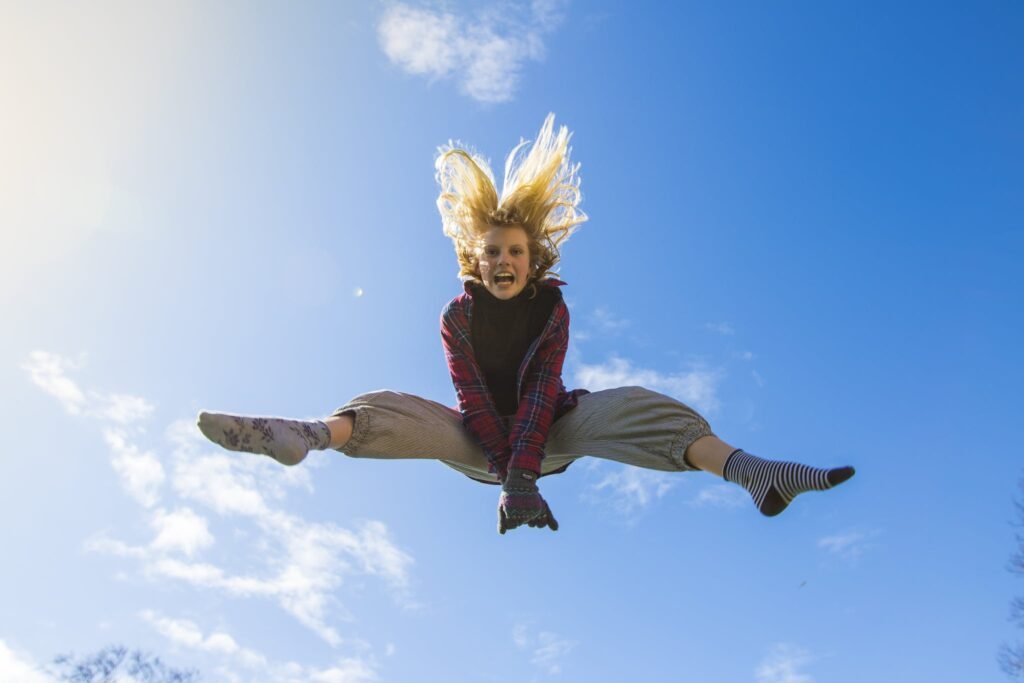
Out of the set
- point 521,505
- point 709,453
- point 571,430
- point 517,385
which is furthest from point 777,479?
point 517,385

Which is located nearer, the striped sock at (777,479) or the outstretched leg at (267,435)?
the striped sock at (777,479)

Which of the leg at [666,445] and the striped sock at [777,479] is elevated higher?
the leg at [666,445]

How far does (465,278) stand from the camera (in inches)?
206

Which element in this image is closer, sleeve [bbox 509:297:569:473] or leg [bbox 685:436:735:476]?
leg [bbox 685:436:735:476]

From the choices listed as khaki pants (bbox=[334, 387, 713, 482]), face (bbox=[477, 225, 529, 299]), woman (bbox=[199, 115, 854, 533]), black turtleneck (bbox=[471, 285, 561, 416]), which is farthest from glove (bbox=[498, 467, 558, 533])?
face (bbox=[477, 225, 529, 299])

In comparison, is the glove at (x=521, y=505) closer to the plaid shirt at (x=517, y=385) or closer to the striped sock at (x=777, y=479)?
the plaid shirt at (x=517, y=385)

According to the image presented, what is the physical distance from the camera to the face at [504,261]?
4996 millimetres

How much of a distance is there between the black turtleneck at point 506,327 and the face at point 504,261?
75 millimetres

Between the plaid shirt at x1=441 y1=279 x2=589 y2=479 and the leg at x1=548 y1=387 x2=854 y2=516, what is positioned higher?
the plaid shirt at x1=441 y1=279 x2=589 y2=479

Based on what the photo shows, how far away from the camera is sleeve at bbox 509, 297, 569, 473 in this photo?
4.66 metres

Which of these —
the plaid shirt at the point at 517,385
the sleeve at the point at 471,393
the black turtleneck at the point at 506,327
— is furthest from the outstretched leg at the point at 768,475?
Result: the black turtleneck at the point at 506,327

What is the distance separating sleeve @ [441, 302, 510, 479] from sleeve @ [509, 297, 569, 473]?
0.14 meters

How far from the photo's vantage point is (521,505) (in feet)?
14.5

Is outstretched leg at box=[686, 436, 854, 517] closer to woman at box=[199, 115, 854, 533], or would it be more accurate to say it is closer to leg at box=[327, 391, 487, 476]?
woman at box=[199, 115, 854, 533]
